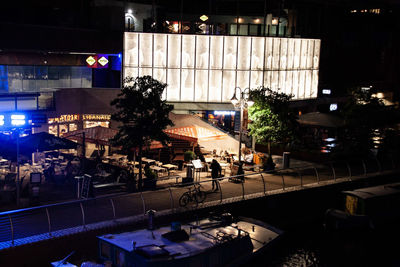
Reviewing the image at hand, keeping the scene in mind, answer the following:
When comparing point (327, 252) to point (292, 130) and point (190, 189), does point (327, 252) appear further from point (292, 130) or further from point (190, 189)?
point (292, 130)

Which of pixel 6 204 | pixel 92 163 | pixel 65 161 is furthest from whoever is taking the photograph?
pixel 65 161

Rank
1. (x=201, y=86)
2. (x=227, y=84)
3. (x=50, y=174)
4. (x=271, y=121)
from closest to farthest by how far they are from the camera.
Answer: (x=50, y=174), (x=271, y=121), (x=201, y=86), (x=227, y=84)

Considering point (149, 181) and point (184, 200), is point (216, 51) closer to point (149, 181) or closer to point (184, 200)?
point (149, 181)

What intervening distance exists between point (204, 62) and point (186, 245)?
2777 centimetres

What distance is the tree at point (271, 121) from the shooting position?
32.2 meters

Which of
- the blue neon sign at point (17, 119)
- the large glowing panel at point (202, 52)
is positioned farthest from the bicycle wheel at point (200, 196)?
the large glowing panel at point (202, 52)

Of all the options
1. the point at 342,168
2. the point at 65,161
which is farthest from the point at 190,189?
the point at 342,168

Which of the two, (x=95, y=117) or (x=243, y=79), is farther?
(x=243, y=79)

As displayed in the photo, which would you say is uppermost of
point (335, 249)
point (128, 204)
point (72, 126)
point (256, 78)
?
point (256, 78)

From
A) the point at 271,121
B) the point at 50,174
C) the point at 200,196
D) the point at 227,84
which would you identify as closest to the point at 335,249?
the point at 200,196

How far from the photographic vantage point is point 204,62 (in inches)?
1729

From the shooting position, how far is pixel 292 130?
32.6 meters

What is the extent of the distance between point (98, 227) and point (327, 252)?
1175 centimetres

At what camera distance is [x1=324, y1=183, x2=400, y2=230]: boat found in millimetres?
27766
